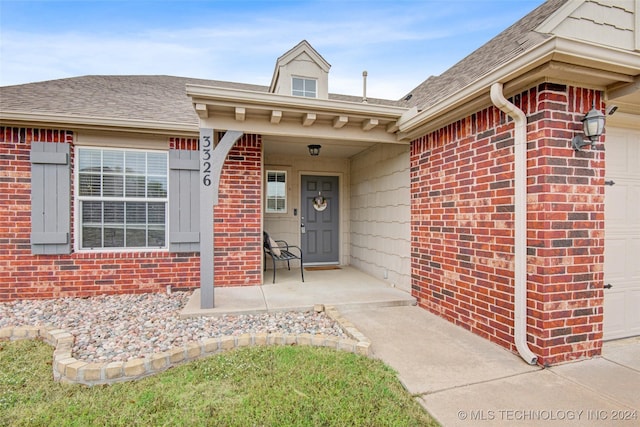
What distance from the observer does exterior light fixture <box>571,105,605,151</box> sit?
7.70 feet

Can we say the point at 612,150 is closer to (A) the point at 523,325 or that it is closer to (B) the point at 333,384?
(A) the point at 523,325

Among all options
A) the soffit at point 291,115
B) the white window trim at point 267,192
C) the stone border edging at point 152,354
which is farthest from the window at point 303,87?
the stone border edging at point 152,354

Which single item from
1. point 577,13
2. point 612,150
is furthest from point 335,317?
point 577,13

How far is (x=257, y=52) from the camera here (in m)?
7.68

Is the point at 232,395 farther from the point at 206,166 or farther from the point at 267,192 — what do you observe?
the point at 267,192

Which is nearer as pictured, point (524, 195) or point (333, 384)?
point (333, 384)

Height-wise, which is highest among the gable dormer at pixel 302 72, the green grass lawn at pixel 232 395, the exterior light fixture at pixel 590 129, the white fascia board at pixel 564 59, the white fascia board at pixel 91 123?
the gable dormer at pixel 302 72

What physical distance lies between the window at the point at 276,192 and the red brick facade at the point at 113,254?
159 centimetres

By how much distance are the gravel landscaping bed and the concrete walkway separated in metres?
0.23

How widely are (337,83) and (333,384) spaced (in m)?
8.35

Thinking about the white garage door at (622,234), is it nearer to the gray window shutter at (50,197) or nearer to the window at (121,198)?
the window at (121,198)

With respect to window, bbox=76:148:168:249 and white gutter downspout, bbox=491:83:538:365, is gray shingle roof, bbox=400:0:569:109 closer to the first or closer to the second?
white gutter downspout, bbox=491:83:538:365

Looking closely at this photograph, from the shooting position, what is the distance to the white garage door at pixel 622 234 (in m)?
2.85

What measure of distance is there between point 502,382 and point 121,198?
5025mm
